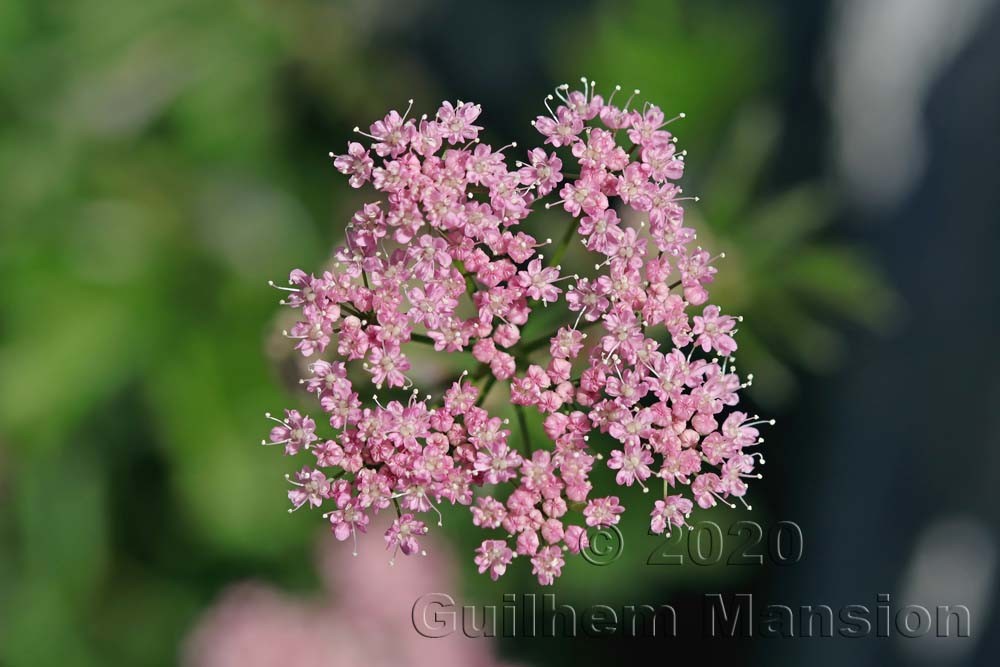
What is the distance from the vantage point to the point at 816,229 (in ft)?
8.23

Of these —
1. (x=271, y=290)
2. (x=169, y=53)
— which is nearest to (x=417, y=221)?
(x=271, y=290)

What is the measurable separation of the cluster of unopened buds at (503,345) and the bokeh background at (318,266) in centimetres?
93

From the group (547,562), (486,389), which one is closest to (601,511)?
(547,562)

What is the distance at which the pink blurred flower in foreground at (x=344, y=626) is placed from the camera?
75.8 inches

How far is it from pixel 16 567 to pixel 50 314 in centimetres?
66

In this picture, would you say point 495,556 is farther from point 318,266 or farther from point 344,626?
point 318,266

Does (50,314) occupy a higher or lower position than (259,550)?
higher

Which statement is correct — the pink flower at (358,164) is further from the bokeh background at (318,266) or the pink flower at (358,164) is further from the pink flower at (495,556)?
the bokeh background at (318,266)

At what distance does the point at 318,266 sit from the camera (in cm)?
227

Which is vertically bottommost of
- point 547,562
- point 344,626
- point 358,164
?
point 547,562

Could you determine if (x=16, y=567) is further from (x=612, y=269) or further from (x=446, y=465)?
(x=612, y=269)

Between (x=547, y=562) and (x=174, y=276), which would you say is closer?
(x=547, y=562)

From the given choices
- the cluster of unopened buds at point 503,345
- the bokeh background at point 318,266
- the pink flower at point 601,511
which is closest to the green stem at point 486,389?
the cluster of unopened buds at point 503,345

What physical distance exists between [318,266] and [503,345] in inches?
52.2
